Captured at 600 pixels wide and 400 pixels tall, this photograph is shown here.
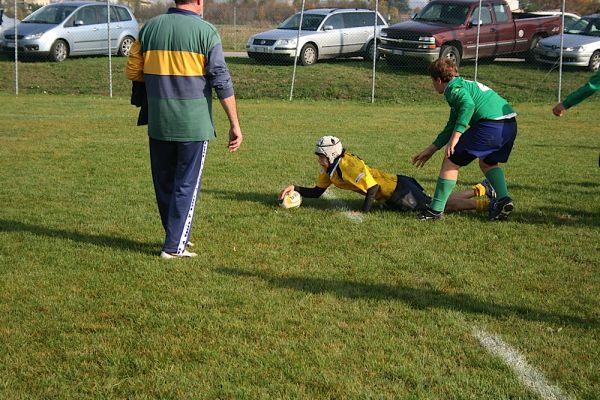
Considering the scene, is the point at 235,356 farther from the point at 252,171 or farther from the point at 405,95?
the point at 405,95

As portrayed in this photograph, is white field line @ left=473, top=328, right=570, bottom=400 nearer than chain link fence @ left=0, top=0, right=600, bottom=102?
Yes

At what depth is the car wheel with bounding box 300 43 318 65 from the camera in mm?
22891

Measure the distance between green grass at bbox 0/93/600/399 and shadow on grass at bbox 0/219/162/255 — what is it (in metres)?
0.02

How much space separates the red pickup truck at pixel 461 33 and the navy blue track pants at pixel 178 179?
1630 cm

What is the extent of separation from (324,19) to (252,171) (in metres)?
14.3

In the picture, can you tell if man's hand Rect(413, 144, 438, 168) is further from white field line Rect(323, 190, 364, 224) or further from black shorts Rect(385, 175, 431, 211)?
white field line Rect(323, 190, 364, 224)

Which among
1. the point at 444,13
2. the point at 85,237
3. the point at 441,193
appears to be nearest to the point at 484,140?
the point at 441,193

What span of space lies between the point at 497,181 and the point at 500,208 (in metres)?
0.29

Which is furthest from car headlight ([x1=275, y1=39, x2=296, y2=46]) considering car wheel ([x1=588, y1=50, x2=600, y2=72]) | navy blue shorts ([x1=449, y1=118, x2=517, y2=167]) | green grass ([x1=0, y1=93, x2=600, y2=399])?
navy blue shorts ([x1=449, y1=118, x2=517, y2=167])

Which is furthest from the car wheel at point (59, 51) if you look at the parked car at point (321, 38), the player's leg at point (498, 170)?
the player's leg at point (498, 170)

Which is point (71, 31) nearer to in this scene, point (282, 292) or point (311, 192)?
point (311, 192)

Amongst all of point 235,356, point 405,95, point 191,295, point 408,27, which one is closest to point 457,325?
point 235,356

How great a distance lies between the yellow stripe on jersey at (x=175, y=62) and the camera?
5.82 meters

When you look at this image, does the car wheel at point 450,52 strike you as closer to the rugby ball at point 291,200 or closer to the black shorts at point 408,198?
the black shorts at point 408,198
